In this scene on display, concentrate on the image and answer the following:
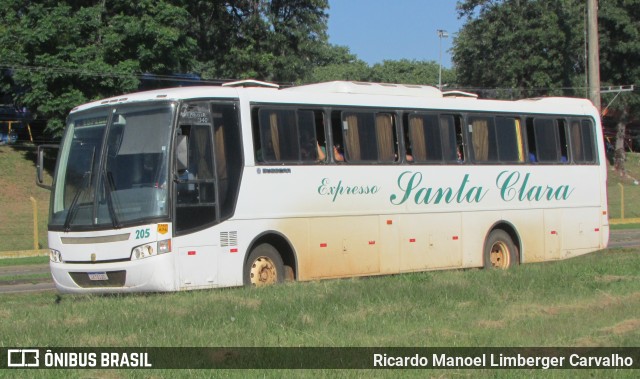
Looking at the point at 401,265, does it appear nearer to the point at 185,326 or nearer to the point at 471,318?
the point at 471,318

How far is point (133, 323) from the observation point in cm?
995

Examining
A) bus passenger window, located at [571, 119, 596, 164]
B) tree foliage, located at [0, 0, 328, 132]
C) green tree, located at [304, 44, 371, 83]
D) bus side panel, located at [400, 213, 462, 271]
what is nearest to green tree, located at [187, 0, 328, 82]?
tree foliage, located at [0, 0, 328, 132]

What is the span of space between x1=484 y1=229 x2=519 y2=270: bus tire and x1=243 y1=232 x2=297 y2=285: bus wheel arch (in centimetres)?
519

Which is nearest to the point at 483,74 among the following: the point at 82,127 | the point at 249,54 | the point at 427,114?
the point at 249,54

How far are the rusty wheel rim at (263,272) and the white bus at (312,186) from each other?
0.02 metres

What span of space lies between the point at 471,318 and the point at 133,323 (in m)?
3.78

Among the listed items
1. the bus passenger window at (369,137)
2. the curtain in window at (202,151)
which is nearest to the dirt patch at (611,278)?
the bus passenger window at (369,137)

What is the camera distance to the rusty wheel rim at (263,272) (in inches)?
571

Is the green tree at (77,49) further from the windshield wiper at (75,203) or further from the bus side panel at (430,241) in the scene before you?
the windshield wiper at (75,203)

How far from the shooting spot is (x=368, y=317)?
34.0ft

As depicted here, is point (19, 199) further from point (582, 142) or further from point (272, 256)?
point (272, 256)

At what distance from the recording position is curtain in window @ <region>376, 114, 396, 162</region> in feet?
54.5

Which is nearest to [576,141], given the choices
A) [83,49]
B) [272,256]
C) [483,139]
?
[483,139]

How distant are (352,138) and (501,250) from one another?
182 inches
